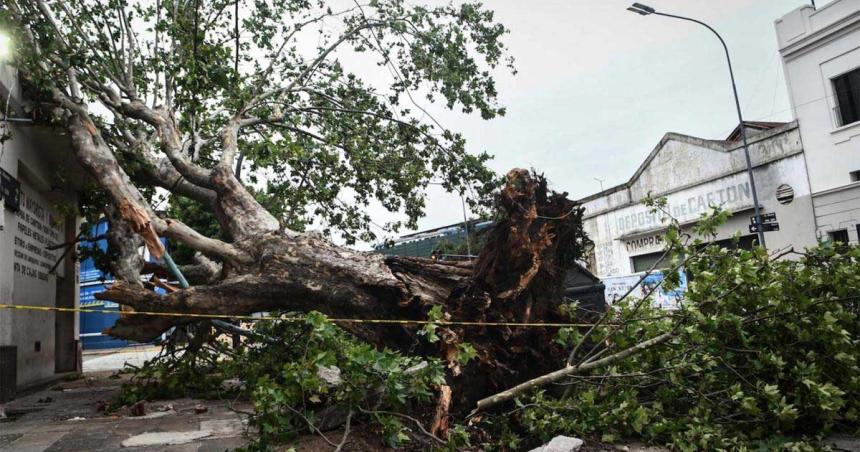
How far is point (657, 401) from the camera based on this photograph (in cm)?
450

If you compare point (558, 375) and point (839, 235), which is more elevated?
point (839, 235)

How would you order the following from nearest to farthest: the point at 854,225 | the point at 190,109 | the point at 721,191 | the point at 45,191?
the point at 190,109
the point at 45,191
the point at 854,225
the point at 721,191

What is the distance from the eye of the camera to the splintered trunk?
455cm

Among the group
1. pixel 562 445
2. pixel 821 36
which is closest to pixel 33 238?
pixel 562 445

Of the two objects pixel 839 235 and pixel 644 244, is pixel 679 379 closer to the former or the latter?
pixel 839 235

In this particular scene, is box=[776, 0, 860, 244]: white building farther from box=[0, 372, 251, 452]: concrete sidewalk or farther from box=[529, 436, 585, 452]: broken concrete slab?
box=[0, 372, 251, 452]: concrete sidewalk

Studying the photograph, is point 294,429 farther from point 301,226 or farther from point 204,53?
point 301,226

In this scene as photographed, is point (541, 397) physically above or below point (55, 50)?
below

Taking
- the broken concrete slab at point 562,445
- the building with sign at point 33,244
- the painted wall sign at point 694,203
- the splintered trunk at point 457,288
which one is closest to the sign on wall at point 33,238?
the building with sign at point 33,244

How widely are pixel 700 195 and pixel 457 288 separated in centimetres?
1759

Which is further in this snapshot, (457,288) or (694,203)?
(694,203)

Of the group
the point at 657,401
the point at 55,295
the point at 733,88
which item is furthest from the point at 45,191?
the point at 733,88

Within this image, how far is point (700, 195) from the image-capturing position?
1969 cm

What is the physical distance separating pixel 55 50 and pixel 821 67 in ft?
58.9
